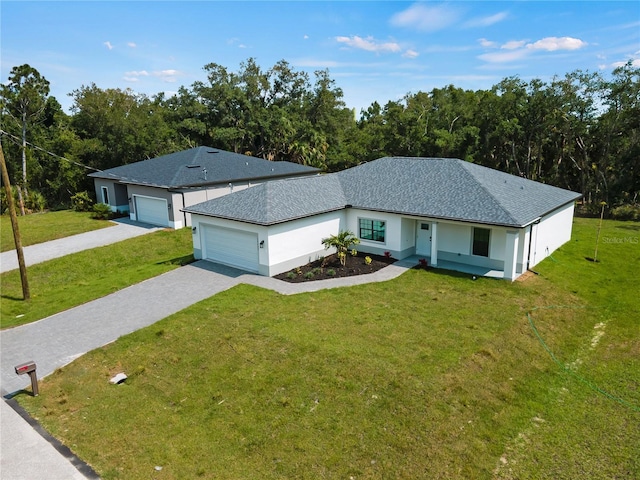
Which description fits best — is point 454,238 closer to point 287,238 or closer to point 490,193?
point 490,193

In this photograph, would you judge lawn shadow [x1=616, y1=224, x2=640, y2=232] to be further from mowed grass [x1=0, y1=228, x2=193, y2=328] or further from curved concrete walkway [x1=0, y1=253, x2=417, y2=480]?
mowed grass [x1=0, y1=228, x2=193, y2=328]

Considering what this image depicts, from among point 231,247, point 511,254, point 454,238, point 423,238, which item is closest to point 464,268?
point 454,238

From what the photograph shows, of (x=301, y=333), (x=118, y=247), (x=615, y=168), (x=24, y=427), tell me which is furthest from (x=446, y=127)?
(x=24, y=427)

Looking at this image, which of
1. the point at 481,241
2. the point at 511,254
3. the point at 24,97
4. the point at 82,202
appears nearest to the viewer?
the point at 511,254

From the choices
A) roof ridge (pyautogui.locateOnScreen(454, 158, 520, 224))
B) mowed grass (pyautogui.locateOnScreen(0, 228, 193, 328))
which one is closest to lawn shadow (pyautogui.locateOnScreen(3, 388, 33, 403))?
mowed grass (pyautogui.locateOnScreen(0, 228, 193, 328))

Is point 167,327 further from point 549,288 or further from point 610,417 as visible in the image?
point 549,288
